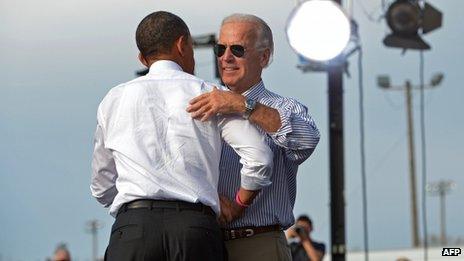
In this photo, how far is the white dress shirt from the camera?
430 cm

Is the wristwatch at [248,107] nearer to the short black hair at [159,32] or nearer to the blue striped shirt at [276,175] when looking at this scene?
the blue striped shirt at [276,175]

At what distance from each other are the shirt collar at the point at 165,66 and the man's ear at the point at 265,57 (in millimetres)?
490

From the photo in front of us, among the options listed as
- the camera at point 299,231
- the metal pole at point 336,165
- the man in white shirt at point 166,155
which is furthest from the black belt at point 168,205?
the camera at point 299,231

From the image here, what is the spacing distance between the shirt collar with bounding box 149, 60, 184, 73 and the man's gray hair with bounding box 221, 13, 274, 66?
0.44 m

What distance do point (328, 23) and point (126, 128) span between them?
3.68 meters

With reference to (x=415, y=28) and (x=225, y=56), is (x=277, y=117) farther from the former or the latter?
(x=415, y=28)

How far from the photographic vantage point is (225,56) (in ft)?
15.8

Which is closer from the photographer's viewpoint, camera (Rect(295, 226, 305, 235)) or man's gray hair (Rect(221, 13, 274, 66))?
man's gray hair (Rect(221, 13, 274, 66))

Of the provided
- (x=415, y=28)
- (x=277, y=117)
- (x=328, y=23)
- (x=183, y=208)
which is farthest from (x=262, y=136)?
(x=415, y=28)

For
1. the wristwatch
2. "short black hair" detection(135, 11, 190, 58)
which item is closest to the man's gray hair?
"short black hair" detection(135, 11, 190, 58)

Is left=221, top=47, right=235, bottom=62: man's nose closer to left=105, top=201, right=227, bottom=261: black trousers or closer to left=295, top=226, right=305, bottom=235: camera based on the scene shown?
left=105, top=201, right=227, bottom=261: black trousers

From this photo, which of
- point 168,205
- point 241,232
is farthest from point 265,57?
point 168,205

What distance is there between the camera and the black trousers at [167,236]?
166 inches

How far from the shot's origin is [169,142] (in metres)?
4.32
